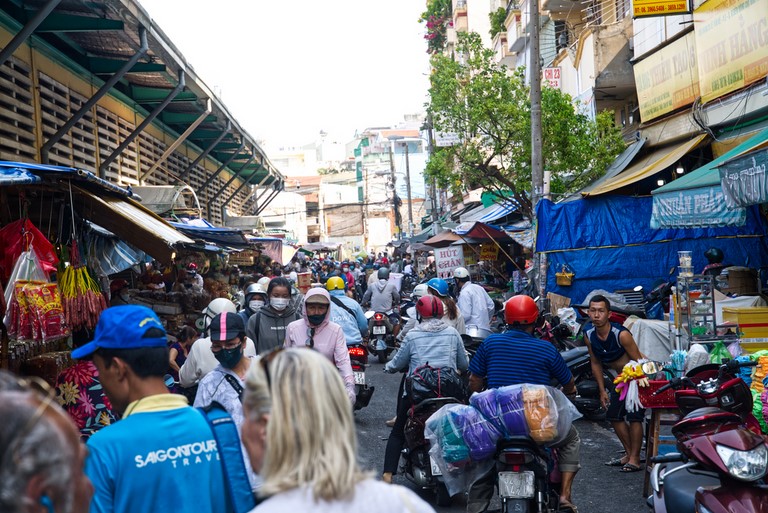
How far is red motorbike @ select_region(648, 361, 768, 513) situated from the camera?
462 cm

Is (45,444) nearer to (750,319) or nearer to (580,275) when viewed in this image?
(750,319)

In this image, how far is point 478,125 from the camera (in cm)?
2273

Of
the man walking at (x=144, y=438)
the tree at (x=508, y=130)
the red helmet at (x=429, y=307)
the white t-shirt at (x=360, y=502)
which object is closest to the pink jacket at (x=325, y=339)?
the red helmet at (x=429, y=307)

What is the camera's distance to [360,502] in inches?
94.1

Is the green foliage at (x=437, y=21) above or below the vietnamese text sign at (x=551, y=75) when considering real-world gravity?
above

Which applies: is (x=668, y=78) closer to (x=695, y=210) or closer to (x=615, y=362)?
(x=695, y=210)

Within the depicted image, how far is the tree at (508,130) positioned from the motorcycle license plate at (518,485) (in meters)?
15.4

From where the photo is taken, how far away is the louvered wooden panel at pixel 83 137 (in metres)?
14.4

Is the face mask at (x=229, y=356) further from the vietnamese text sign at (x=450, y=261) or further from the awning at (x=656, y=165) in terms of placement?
the vietnamese text sign at (x=450, y=261)

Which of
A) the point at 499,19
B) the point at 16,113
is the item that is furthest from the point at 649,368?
the point at 499,19

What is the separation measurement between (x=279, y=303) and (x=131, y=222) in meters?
1.56

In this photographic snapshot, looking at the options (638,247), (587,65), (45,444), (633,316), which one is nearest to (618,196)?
(638,247)

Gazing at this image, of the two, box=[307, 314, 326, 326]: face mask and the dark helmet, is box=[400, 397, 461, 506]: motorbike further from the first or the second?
the dark helmet

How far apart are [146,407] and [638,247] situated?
14.5 m
